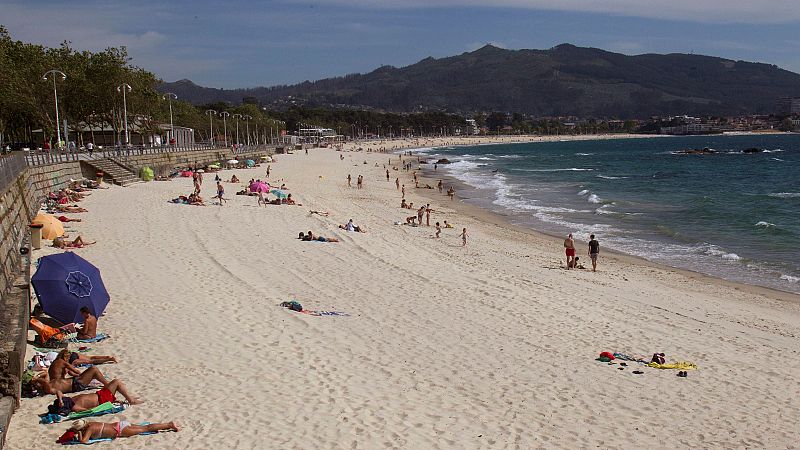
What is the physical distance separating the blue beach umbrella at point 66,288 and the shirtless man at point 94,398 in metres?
2.45

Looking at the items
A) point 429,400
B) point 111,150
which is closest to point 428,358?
point 429,400

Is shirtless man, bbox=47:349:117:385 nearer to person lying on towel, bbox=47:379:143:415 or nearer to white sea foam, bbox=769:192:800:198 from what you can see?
person lying on towel, bbox=47:379:143:415

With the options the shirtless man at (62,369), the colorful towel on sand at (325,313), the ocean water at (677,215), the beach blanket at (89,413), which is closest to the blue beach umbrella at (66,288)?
the shirtless man at (62,369)

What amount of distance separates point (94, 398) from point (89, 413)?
0.17 meters

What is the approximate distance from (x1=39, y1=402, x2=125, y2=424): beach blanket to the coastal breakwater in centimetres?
35

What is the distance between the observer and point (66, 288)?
396 inches

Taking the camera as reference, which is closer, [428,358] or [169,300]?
[428,358]

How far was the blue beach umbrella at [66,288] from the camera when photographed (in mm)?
10000

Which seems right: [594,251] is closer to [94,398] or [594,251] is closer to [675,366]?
[675,366]

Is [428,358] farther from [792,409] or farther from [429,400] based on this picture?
[792,409]

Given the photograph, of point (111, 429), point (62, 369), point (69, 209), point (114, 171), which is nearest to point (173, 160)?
point (114, 171)

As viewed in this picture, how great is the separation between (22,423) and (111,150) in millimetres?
36630

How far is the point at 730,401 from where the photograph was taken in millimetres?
9070

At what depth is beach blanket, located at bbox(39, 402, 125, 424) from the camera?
24.2ft
